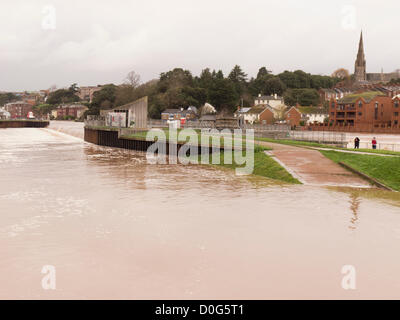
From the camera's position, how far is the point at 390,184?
26.5m

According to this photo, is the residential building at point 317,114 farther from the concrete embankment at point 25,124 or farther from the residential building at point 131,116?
the concrete embankment at point 25,124

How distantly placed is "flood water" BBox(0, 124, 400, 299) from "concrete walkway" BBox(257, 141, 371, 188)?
6.37ft

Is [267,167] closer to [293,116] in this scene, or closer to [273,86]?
[293,116]

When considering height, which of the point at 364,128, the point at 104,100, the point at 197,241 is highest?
the point at 104,100

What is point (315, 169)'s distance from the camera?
3120cm

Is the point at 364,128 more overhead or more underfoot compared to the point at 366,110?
more underfoot

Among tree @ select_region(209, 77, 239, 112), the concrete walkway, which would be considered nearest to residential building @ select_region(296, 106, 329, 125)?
tree @ select_region(209, 77, 239, 112)

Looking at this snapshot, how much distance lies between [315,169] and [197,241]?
17857mm

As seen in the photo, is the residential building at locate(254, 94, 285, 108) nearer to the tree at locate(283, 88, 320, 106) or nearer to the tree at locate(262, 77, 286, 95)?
the tree at locate(283, 88, 320, 106)

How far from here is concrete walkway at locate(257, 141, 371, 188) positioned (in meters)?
27.6

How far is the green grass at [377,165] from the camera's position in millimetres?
27391

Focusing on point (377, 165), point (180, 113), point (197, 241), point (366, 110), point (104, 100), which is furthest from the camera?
point (104, 100)

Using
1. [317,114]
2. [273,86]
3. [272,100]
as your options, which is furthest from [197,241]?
[273,86]
